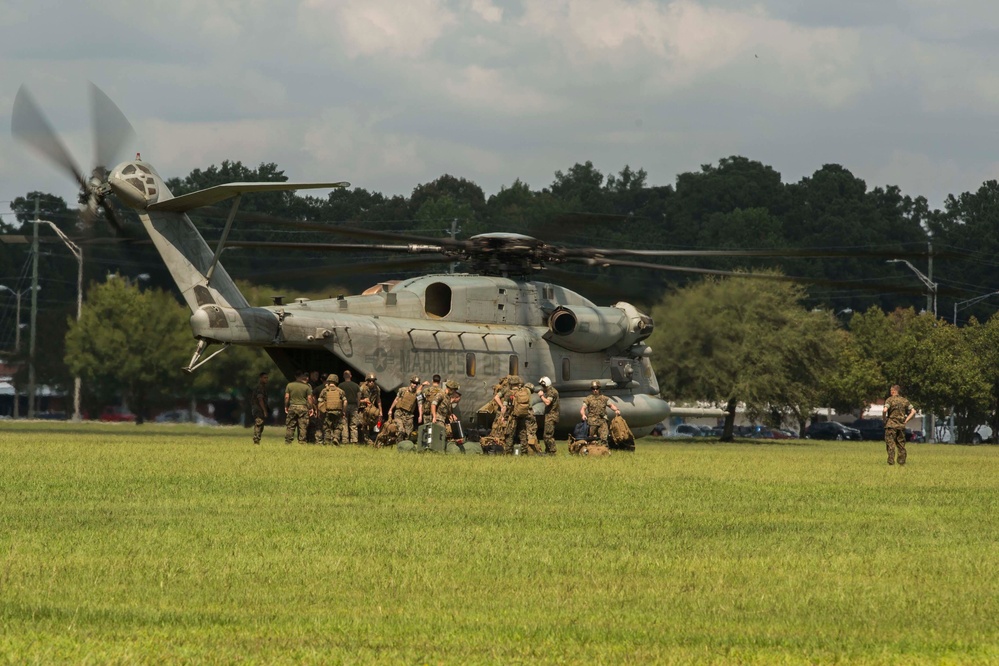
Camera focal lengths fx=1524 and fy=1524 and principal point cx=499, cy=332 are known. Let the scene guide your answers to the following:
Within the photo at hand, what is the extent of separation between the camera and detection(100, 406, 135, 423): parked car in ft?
290

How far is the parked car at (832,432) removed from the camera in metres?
86.1

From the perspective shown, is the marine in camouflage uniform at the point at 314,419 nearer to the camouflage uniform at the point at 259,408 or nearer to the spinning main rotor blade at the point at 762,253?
the camouflage uniform at the point at 259,408

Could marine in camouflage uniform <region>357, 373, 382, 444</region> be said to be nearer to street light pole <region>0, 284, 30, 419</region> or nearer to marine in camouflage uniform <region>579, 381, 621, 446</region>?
marine in camouflage uniform <region>579, 381, 621, 446</region>

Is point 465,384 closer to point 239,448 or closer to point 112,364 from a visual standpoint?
point 239,448

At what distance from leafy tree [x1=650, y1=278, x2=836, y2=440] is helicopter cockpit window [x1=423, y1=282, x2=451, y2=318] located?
2322 cm

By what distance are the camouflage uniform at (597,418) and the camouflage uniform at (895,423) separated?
575 cm

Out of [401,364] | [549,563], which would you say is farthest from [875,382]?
[549,563]

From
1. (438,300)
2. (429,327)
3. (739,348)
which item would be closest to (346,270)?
(429,327)

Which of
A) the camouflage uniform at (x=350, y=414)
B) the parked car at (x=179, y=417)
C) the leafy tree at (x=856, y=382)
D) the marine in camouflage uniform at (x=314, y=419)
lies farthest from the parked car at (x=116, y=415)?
the camouflage uniform at (x=350, y=414)

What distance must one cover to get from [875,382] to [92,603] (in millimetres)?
71675

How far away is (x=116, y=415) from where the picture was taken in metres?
94.9

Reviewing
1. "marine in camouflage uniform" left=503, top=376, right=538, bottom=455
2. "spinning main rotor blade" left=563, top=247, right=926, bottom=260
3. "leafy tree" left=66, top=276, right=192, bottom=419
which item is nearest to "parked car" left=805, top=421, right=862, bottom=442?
"leafy tree" left=66, top=276, right=192, bottom=419

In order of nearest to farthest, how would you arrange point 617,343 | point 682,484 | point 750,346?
point 682,484, point 617,343, point 750,346

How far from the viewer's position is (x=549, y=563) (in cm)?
1233
